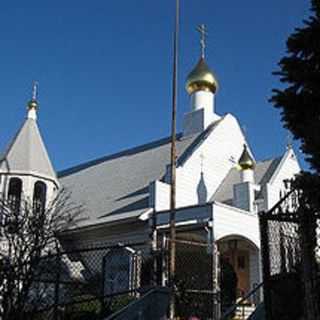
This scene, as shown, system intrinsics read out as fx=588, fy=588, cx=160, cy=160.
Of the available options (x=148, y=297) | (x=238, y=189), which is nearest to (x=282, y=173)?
(x=238, y=189)

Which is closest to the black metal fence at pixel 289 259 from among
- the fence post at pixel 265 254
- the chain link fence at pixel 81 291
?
the fence post at pixel 265 254

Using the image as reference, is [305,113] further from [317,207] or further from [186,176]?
[186,176]

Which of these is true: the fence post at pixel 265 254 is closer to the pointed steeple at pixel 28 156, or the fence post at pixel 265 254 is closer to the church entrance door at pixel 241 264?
the church entrance door at pixel 241 264

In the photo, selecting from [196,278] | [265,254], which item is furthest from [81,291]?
[196,278]

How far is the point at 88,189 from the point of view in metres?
30.5

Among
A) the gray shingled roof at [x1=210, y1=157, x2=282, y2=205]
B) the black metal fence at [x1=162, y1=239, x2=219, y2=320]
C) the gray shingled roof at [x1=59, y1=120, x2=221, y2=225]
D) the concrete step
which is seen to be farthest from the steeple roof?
the concrete step

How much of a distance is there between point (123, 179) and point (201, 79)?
23.9ft

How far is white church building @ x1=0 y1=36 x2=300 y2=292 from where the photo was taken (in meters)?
22.6

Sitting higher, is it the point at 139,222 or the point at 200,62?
the point at 200,62

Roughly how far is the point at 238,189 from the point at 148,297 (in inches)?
549

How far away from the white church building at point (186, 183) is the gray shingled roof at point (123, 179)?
0.21 feet

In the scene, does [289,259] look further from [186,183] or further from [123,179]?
[123,179]

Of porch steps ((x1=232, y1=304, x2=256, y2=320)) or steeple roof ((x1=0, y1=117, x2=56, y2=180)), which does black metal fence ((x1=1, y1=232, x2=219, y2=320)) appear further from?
steeple roof ((x1=0, y1=117, x2=56, y2=180))

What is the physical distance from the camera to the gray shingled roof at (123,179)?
85.1 feet
